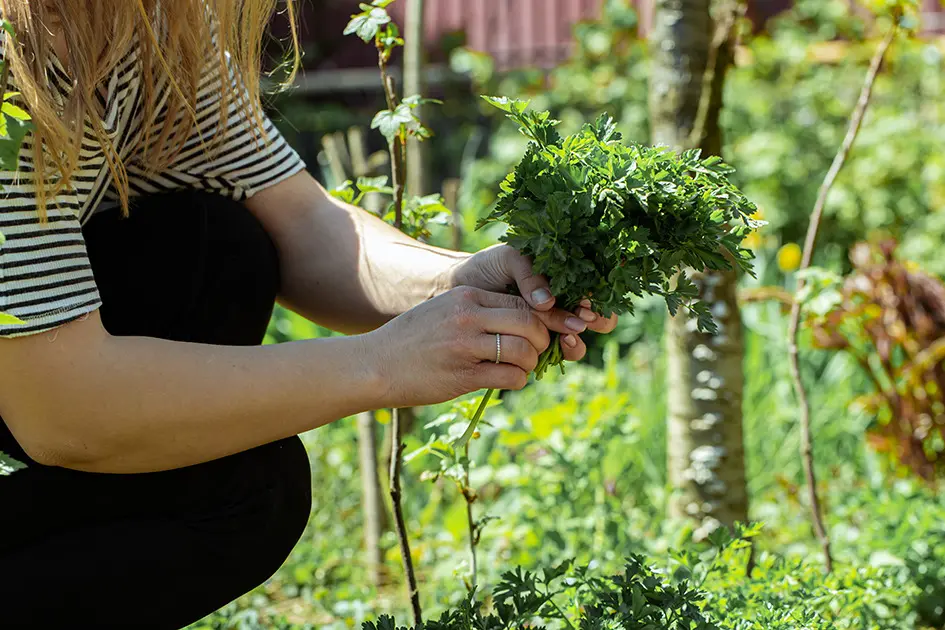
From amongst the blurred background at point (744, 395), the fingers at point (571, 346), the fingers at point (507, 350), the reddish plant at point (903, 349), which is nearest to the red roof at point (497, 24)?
the blurred background at point (744, 395)

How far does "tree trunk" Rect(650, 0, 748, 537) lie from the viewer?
7.21 ft

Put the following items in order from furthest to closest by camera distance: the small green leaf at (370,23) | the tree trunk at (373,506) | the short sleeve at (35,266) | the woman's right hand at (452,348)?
the tree trunk at (373,506) → the small green leaf at (370,23) → the woman's right hand at (452,348) → the short sleeve at (35,266)

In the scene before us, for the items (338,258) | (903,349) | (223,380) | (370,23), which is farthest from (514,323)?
(903,349)

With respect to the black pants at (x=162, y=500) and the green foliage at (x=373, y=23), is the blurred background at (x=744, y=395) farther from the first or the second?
the black pants at (x=162, y=500)

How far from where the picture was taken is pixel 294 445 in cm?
164

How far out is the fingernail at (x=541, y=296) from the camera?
127 cm

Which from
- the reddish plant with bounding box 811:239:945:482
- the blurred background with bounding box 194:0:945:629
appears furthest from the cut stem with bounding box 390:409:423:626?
the reddish plant with bounding box 811:239:945:482

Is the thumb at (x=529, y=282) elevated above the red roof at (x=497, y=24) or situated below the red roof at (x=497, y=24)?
above

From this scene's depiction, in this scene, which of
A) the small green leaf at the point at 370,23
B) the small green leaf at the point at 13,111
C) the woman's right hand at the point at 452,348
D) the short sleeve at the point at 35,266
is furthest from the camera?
the small green leaf at the point at 370,23

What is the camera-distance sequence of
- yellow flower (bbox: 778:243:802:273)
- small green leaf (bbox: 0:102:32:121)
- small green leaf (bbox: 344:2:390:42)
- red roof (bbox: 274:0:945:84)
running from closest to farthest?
1. small green leaf (bbox: 0:102:32:121)
2. small green leaf (bbox: 344:2:390:42)
3. yellow flower (bbox: 778:243:802:273)
4. red roof (bbox: 274:0:945:84)

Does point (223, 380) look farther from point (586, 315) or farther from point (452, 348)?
point (586, 315)

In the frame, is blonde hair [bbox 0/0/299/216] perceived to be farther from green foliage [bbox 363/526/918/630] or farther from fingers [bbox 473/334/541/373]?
green foliage [bbox 363/526/918/630]

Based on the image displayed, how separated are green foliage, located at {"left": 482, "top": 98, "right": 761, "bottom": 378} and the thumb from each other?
0.8 inches

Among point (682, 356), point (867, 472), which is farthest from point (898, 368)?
point (682, 356)
